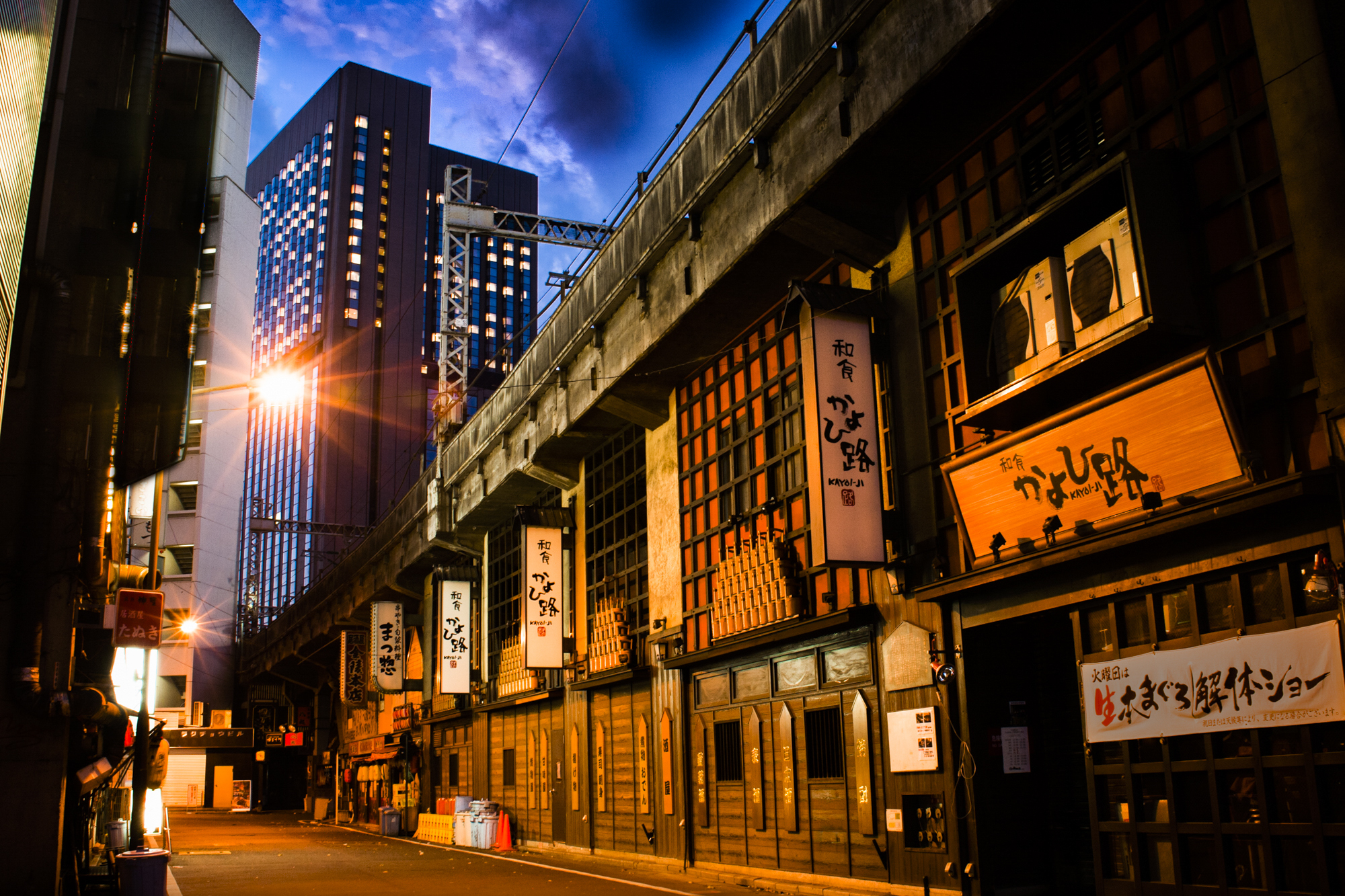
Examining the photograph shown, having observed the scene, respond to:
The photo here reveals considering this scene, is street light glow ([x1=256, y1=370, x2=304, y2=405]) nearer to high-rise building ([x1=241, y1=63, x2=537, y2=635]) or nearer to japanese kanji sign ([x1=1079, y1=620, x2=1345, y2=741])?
japanese kanji sign ([x1=1079, y1=620, x2=1345, y2=741])

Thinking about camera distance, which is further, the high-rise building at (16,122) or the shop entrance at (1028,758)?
the shop entrance at (1028,758)

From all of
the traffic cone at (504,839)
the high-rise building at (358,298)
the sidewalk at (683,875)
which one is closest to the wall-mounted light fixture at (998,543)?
the sidewalk at (683,875)

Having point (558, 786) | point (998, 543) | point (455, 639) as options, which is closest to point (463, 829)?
point (455, 639)

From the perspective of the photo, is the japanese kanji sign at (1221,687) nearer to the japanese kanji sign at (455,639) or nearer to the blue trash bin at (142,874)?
→ the blue trash bin at (142,874)

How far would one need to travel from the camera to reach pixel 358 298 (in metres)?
154

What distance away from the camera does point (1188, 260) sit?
9914 mm

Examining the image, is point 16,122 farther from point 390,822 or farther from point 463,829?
point 390,822

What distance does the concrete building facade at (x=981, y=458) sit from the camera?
9.19 metres

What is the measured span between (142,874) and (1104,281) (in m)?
14.0

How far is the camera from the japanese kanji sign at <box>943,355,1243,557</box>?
30.9ft

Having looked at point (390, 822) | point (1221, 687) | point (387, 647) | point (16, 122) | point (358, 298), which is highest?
point (358, 298)

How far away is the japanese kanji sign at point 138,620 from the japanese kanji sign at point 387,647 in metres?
17.9

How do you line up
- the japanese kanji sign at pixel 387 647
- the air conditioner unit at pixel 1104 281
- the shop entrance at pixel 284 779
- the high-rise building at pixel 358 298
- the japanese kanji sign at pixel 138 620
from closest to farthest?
1. the air conditioner unit at pixel 1104 281
2. the japanese kanji sign at pixel 138 620
3. the japanese kanji sign at pixel 387 647
4. the shop entrance at pixel 284 779
5. the high-rise building at pixel 358 298

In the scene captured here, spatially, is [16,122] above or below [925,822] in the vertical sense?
above
